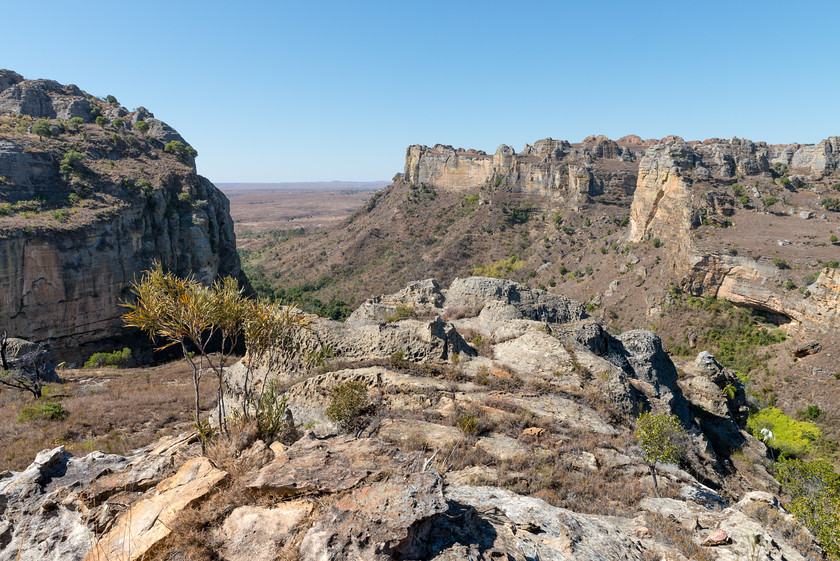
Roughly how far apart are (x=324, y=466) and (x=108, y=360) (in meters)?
36.7

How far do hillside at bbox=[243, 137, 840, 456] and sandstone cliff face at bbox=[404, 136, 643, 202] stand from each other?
32 centimetres

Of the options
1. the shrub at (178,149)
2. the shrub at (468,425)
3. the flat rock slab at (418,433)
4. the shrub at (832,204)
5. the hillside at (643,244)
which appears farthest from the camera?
the shrub at (178,149)

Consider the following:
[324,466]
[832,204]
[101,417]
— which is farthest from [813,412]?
[101,417]

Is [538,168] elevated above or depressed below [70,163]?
above

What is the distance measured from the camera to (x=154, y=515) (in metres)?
5.21

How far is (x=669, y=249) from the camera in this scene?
45.4 meters

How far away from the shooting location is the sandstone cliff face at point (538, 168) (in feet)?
249

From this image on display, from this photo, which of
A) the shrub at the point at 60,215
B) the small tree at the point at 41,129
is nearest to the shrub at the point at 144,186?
the shrub at the point at 60,215

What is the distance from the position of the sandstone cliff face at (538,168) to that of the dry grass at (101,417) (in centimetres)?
6997

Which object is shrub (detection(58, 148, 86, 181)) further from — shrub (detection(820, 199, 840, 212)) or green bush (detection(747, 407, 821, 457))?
shrub (detection(820, 199, 840, 212))

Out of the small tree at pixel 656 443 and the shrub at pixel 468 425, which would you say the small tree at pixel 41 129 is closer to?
the shrub at pixel 468 425

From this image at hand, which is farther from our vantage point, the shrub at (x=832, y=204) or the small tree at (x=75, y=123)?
the small tree at (x=75, y=123)

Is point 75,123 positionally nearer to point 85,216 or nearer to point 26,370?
point 85,216

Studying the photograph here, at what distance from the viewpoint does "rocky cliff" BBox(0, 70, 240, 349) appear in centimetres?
3294
